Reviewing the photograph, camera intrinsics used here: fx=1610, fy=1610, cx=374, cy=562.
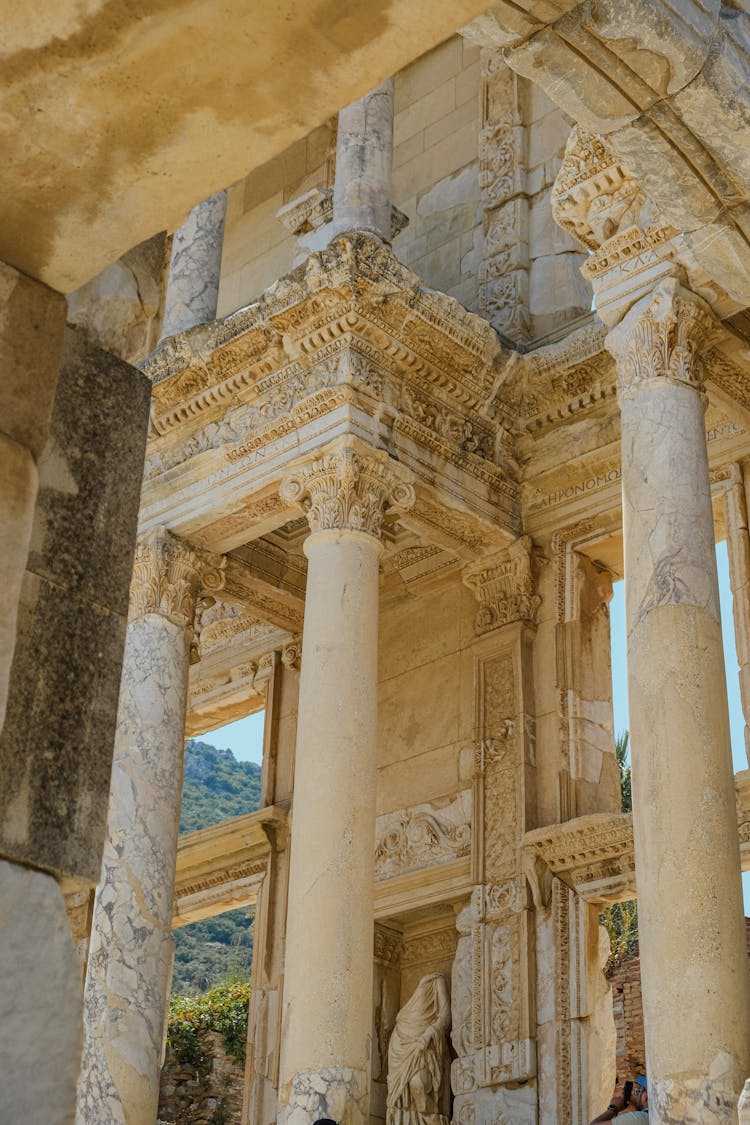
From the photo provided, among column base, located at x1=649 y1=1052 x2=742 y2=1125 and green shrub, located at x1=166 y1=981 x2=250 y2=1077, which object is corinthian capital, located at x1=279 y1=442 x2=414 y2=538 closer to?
column base, located at x1=649 y1=1052 x2=742 y2=1125

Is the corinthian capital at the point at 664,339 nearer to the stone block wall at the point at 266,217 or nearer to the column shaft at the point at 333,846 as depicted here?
the column shaft at the point at 333,846

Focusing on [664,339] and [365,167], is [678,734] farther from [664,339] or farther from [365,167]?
[365,167]

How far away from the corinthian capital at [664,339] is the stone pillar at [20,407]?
6868 millimetres

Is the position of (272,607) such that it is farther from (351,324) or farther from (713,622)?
(713,622)

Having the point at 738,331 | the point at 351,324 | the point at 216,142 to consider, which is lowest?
the point at 216,142

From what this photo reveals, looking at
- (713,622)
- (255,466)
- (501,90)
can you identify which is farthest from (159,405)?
(713,622)

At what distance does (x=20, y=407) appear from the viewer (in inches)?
126

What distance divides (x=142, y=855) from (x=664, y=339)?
548 centimetres

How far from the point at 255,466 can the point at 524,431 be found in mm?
2393

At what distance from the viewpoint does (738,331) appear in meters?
10.5

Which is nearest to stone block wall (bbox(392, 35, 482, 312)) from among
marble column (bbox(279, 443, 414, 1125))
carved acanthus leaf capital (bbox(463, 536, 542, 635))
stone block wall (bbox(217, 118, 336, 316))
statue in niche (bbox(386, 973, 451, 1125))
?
stone block wall (bbox(217, 118, 336, 316))

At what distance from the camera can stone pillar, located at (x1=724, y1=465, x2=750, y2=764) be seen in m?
12.0

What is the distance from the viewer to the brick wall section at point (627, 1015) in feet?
50.5

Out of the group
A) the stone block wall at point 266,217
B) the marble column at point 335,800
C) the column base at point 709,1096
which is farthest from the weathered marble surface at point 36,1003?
the stone block wall at point 266,217
